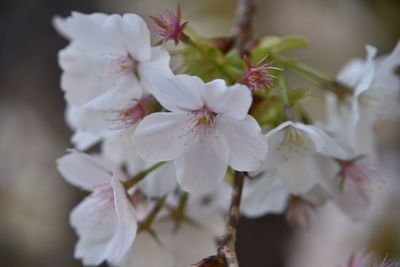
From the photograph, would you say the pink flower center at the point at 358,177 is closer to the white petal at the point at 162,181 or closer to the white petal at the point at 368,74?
the white petal at the point at 368,74

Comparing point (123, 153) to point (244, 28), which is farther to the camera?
point (244, 28)

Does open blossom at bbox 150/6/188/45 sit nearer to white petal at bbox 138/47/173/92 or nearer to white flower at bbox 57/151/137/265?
white petal at bbox 138/47/173/92

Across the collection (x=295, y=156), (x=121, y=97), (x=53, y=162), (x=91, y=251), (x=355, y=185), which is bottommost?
(x=53, y=162)

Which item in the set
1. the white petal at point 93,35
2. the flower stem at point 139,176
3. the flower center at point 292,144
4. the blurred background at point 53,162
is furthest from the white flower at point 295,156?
the blurred background at point 53,162

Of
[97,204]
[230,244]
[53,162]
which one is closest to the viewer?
[230,244]

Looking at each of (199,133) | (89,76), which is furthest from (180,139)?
(89,76)

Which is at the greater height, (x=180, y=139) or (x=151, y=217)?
(x=180, y=139)

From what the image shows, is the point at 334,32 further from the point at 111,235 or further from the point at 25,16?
the point at 111,235

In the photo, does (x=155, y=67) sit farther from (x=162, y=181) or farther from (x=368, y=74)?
(x=368, y=74)

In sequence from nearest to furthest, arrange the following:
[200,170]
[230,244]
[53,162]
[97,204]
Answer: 1. [230,244]
2. [200,170]
3. [97,204]
4. [53,162]
